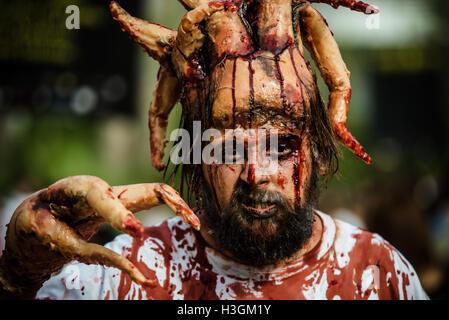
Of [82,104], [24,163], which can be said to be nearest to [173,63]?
[82,104]

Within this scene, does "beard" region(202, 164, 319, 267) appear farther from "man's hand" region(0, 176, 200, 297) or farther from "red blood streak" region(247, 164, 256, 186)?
"man's hand" region(0, 176, 200, 297)

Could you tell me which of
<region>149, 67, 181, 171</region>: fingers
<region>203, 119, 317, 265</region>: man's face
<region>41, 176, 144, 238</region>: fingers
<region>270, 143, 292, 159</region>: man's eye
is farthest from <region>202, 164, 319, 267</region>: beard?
<region>41, 176, 144, 238</region>: fingers

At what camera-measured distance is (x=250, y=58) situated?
4.11 feet

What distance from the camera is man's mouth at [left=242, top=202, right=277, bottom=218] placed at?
3.99 ft

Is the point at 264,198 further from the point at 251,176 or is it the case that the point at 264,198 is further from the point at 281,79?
the point at 281,79

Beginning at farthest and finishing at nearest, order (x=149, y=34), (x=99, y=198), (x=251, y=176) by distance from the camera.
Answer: (x=149, y=34) < (x=251, y=176) < (x=99, y=198)

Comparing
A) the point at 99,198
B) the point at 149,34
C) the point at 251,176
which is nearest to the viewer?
the point at 99,198

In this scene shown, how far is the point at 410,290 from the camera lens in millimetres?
1337

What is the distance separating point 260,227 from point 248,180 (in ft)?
0.42

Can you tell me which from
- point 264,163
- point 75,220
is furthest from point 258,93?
point 75,220

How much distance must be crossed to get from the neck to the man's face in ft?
0.08

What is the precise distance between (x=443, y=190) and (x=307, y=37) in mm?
2887

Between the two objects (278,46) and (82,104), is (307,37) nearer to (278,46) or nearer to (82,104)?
(278,46)

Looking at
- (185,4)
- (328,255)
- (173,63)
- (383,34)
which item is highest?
(383,34)
